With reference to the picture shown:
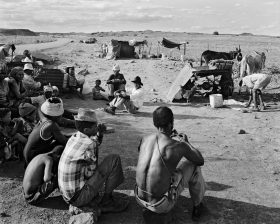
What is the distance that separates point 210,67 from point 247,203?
26.0 feet

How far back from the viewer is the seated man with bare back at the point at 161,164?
3.85m

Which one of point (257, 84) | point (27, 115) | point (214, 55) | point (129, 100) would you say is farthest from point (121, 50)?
point (27, 115)

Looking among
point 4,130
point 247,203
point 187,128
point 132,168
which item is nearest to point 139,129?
point 187,128

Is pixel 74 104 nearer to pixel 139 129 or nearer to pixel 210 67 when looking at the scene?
pixel 139 129

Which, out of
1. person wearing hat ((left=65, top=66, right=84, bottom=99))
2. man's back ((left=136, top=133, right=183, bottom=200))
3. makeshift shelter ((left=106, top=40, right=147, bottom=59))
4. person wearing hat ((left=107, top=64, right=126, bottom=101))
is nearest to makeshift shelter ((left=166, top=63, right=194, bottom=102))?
person wearing hat ((left=107, top=64, right=126, bottom=101))

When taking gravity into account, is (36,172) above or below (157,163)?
below

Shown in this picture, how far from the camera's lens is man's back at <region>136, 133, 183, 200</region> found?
384cm

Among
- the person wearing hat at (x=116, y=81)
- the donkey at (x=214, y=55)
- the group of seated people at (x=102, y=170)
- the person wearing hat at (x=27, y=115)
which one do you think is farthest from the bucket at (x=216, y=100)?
the group of seated people at (x=102, y=170)

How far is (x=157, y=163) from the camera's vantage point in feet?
12.7

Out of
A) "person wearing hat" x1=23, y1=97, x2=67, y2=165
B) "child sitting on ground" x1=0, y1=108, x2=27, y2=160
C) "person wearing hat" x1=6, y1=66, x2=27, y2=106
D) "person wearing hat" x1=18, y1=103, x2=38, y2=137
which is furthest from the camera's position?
"person wearing hat" x1=6, y1=66, x2=27, y2=106

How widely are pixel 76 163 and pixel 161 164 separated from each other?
942 mm

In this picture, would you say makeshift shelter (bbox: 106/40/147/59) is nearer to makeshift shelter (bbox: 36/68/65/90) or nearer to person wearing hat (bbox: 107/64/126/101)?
makeshift shelter (bbox: 36/68/65/90)

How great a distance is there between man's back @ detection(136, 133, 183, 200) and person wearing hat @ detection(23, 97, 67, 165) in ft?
4.35

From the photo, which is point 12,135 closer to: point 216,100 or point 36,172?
point 36,172
